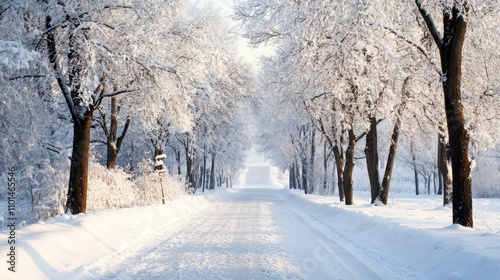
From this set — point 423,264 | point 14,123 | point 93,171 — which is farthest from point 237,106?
point 423,264

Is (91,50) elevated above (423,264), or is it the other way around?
(91,50)

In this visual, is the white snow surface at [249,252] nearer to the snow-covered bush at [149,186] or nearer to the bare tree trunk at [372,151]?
the bare tree trunk at [372,151]

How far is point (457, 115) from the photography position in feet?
28.3

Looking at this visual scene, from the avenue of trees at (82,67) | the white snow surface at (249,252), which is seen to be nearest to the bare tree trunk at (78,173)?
the avenue of trees at (82,67)

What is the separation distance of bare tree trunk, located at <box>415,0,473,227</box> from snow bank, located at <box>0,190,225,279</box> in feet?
25.8

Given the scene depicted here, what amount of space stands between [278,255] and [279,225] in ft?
17.1

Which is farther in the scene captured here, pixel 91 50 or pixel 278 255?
pixel 91 50

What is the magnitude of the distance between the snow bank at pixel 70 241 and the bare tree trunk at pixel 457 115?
25.8ft

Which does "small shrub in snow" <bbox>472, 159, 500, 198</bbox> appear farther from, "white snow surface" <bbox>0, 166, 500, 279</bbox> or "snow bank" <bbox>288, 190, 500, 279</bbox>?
"white snow surface" <bbox>0, 166, 500, 279</bbox>

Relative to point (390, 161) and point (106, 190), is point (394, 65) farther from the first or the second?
point (106, 190)

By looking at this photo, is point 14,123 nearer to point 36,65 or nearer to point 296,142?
point 36,65

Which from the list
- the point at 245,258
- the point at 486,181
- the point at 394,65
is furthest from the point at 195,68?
the point at 486,181

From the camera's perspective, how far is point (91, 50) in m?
9.73

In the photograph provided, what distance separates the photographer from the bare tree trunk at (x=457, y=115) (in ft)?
27.7
